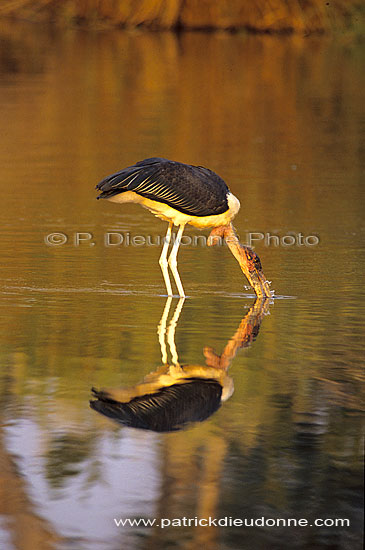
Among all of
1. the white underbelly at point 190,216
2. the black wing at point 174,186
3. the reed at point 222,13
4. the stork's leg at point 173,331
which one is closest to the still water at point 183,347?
the stork's leg at point 173,331

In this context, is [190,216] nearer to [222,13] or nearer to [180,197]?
[180,197]

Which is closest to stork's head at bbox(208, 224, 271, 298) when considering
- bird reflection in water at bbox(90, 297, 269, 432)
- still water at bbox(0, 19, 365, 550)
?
still water at bbox(0, 19, 365, 550)

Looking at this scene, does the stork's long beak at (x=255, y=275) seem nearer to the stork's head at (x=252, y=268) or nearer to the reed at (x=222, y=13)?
the stork's head at (x=252, y=268)

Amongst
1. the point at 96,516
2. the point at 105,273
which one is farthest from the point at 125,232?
the point at 96,516

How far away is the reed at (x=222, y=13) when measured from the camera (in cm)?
3809

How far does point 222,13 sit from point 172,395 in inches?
1382

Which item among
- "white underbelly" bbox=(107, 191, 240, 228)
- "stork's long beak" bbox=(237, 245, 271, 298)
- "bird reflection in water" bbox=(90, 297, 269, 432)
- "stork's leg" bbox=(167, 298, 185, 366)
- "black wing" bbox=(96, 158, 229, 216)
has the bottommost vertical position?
"bird reflection in water" bbox=(90, 297, 269, 432)

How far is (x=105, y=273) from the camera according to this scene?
28.0 ft

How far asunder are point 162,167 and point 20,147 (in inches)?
311

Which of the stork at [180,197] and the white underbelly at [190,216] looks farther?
the white underbelly at [190,216]

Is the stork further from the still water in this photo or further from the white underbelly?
the still water

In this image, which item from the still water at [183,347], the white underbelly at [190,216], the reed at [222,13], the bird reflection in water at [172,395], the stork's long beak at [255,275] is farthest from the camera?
the reed at [222,13]

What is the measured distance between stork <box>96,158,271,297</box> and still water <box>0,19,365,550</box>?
203 millimetres

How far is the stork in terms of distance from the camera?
775 centimetres
